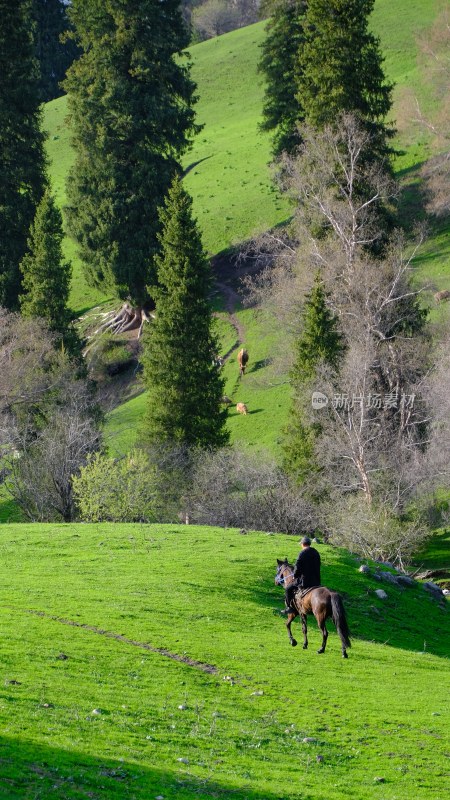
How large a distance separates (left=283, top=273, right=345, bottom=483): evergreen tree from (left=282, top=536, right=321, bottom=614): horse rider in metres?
26.9

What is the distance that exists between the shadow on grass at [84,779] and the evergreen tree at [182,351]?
41434 millimetres

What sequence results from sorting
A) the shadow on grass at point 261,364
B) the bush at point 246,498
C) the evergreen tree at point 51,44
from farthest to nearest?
1. the evergreen tree at point 51,44
2. the shadow on grass at point 261,364
3. the bush at point 246,498

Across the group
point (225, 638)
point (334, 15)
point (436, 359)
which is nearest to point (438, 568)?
point (436, 359)

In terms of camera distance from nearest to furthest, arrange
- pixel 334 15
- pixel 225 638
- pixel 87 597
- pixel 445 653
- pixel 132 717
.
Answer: pixel 132 717, pixel 225 638, pixel 87 597, pixel 445 653, pixel 334 15

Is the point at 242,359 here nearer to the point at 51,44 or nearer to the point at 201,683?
the point at 201,683

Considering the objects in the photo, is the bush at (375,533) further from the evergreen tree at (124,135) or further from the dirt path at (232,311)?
the evergreen tree at (124,135)

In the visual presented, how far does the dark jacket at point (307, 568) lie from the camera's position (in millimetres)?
24281

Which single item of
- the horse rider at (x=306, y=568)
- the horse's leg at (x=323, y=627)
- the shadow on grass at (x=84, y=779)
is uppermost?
the shadow on grass at (x=84, y=779)

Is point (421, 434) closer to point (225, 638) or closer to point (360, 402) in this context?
point (360, 402)

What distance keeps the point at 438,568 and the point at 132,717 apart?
3064 centimetres

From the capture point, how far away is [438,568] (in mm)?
47562

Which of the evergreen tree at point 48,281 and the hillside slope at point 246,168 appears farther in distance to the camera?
the hillside slope at point 246,168

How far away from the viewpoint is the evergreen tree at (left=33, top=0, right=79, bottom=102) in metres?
131

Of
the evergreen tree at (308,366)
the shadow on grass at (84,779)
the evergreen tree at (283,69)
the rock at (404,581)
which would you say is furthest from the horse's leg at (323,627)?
the evergreen tree at (283,69)
